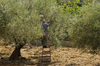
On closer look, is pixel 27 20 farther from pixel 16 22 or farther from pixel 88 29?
pixel 88 29

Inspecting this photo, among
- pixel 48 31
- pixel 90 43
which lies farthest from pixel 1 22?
pixel 90 43

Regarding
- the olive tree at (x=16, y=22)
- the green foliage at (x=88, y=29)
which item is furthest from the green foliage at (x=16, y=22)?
the green foliage at (x=88, y=29)

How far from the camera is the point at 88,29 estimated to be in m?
11.3

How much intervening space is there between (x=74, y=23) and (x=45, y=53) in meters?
4.89

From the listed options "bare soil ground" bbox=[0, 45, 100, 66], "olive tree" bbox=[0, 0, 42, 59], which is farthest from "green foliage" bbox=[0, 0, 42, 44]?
"bare soil ground" bbox=[0, 45, 100, 66]

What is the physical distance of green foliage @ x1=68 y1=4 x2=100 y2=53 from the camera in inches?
435

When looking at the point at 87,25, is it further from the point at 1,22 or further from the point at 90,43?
the point at 1,22

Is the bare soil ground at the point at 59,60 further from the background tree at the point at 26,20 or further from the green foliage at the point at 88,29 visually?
the green foliage at the point at 88,29

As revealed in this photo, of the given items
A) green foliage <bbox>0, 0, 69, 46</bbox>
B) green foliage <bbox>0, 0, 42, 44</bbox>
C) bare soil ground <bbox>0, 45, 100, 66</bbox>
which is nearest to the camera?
green foliage <bbox>0, 0, 42, 44</bbox>

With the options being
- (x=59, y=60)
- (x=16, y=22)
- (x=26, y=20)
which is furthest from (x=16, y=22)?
(x=59, y=60)

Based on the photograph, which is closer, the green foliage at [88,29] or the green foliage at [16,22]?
the green foliage at [16,22]

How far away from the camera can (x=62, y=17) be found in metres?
16.0

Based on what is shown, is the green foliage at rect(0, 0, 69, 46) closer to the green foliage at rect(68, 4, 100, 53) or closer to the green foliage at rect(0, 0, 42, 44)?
the green foliage at rect(0, 0, 42, 44)

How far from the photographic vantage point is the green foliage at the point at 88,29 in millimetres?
11039
